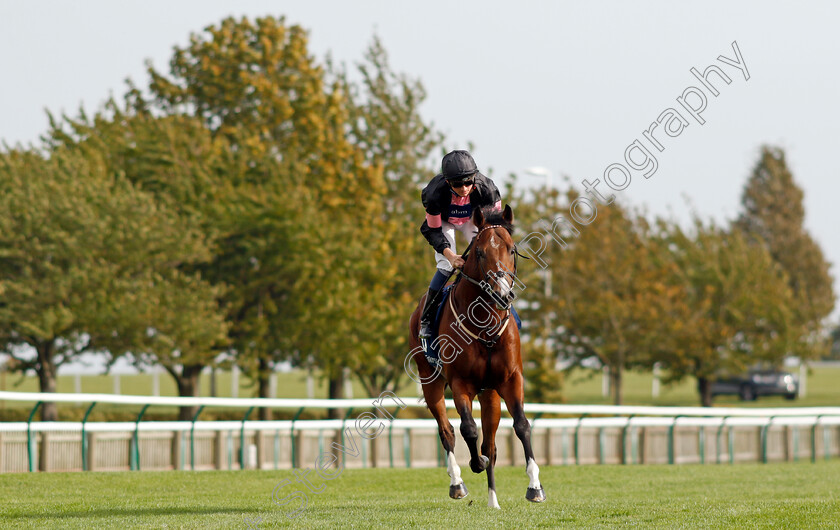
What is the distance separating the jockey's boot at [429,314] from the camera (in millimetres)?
11109

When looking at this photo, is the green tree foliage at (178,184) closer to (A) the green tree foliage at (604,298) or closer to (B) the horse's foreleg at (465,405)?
(A) the green tree foliage at (604,298)

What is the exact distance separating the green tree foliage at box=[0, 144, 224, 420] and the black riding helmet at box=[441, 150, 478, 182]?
63.4ft

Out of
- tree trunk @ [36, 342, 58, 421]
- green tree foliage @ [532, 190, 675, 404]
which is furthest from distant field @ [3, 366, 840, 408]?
tree trunk @ [36, 342, 58, 421]

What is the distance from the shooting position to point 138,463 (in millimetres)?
17469

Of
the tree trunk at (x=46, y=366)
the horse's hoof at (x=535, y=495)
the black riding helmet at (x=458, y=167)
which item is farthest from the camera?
the tree trunk at (x=46, y=366)

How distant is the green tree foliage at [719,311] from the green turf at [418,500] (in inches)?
1109

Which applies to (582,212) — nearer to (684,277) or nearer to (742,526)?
(684,277)

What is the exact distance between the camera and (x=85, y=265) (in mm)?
28609

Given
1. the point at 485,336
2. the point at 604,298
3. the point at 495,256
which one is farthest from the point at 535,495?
the point at 604,298

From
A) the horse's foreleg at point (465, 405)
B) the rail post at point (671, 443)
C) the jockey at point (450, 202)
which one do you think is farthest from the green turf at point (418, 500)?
the rail post at point (671, 443)

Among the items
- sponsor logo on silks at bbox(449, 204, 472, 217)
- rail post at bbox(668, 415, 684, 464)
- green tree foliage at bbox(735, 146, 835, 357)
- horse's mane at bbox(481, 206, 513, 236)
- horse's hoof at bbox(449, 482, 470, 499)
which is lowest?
rail post at bbox(668, 415, 684, 464)

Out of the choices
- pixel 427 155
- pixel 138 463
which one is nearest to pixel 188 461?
pixel 138 463

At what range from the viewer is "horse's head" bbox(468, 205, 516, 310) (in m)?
9.53

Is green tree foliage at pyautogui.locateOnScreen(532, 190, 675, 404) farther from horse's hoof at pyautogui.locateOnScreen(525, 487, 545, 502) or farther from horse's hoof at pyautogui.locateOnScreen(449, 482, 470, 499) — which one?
horse's hoof at pyautogui.locateOnScreen(525, 487, 545, 502)
